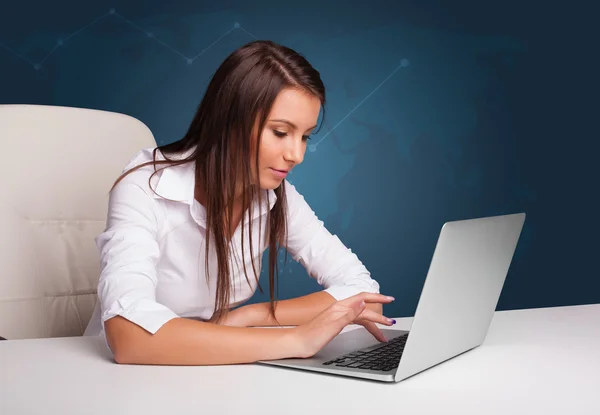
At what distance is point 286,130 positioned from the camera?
52.9 inches

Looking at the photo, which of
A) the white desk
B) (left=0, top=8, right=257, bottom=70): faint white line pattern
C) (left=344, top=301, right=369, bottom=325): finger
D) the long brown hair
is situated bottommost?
the white desk

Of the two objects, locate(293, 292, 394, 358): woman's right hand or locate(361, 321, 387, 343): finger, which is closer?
locate(293, 292, 394, 358): woman's right hand

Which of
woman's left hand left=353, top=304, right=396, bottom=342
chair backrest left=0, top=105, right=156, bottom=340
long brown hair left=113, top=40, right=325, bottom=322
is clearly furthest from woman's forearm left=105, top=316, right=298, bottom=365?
chair backrest left=0, top=105, right=156, bottom=340

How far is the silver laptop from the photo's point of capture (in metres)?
0.89

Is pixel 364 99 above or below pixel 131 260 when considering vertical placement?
above

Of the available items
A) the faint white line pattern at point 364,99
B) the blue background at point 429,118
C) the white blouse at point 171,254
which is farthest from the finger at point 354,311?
the faint white line pattern at point 364,99

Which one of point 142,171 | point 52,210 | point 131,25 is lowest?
point 52,210

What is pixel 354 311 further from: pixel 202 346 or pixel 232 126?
pixel 232 126

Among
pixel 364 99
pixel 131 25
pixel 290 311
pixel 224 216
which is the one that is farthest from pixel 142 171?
pixel 364 99

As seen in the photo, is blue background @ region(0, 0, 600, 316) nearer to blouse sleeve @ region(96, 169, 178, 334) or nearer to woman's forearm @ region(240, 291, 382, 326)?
woman's forearm @ region(240, 291, 382, 326)

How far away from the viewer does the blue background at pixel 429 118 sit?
336 cm

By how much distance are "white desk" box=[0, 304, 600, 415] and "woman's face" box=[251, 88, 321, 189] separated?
1.53ft

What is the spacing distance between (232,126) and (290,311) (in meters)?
0.40

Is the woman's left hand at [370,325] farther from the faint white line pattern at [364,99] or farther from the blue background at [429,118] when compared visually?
the faint white line pattern at [364,99]
